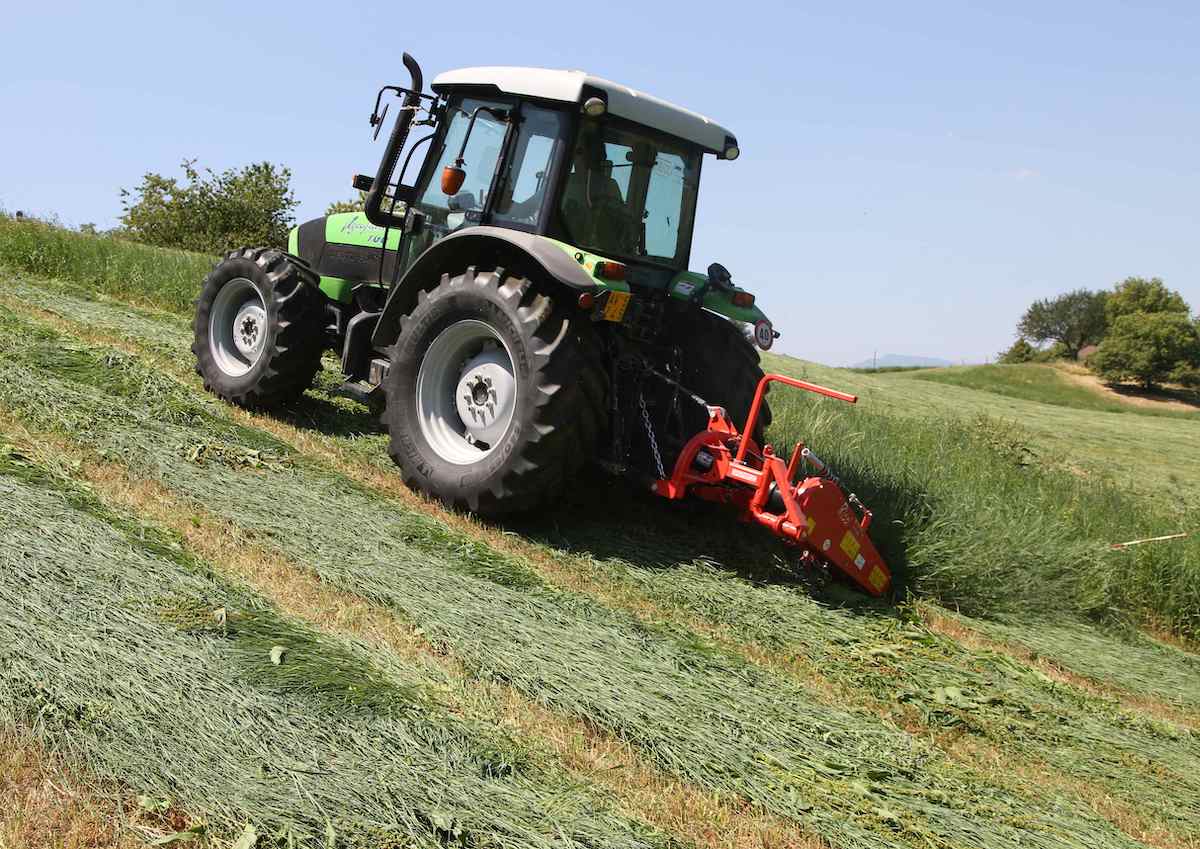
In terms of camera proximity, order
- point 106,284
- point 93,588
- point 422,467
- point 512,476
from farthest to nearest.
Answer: point 106,284, point 422,467, point 512,476, point 93,588

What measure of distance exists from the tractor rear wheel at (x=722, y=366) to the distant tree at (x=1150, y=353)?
95.4ft

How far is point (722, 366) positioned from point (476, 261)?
5.05ft

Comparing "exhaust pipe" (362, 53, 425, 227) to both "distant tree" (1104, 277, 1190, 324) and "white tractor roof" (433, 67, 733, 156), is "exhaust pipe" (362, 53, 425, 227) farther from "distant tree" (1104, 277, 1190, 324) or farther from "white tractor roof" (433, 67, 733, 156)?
"distant tree" (1104, 277, 1190, 324)

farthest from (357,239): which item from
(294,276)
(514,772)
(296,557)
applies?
(514,772)

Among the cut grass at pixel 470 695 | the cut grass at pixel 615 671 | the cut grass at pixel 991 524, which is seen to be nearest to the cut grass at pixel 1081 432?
the cut grass at pixel 991 524

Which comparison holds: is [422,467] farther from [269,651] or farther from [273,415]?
[269,651]

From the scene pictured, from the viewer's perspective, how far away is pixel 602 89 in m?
5.33

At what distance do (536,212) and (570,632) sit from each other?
94.9 inches

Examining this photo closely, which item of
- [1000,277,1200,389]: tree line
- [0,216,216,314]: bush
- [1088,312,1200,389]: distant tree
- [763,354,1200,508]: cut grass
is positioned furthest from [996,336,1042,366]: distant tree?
[0,216,216,314]: bush

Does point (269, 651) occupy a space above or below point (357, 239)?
below

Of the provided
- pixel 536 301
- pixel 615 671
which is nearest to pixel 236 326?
pixel 536 301

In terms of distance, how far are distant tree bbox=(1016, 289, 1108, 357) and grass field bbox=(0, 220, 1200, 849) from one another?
203 ft

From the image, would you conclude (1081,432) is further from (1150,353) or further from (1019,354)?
(1019,354)

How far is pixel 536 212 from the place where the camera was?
554cm
